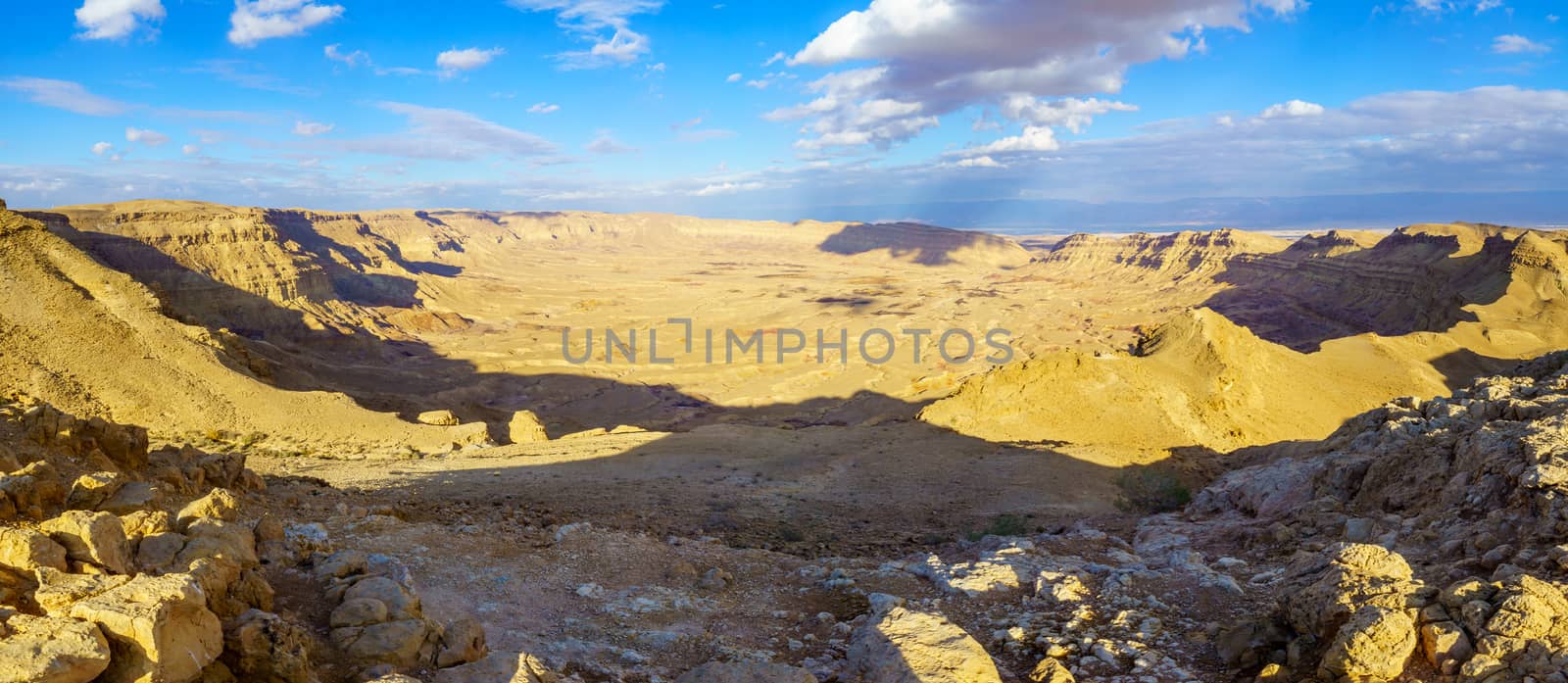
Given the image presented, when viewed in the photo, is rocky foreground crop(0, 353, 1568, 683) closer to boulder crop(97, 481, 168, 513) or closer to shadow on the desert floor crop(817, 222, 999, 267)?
boulder crop(97, 481, 168, 513)

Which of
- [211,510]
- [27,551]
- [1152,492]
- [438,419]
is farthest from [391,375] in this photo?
[27,551]

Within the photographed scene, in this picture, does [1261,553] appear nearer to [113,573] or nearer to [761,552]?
[761,552]

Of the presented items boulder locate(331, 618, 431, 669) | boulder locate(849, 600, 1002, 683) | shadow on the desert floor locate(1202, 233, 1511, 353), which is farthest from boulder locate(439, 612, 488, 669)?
shadow on the desert floor locate(1202, 233, 1511, 353)

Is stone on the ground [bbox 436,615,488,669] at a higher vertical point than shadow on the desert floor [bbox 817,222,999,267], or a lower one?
lower

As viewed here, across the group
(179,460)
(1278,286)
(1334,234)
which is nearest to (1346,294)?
(1278,286)

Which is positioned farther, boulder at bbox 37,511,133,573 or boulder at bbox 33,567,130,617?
boulder at bbox 37,511,133,573

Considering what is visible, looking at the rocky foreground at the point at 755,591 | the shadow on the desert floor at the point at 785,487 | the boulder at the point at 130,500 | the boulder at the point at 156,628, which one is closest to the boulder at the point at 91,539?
the rocky foreground at the point at 755,591

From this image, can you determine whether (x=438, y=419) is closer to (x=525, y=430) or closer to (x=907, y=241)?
(x=525, y=430)

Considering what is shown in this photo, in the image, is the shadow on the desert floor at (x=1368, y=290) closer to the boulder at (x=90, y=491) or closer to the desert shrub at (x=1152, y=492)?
the desert shrub at (x=1152, y=492)
